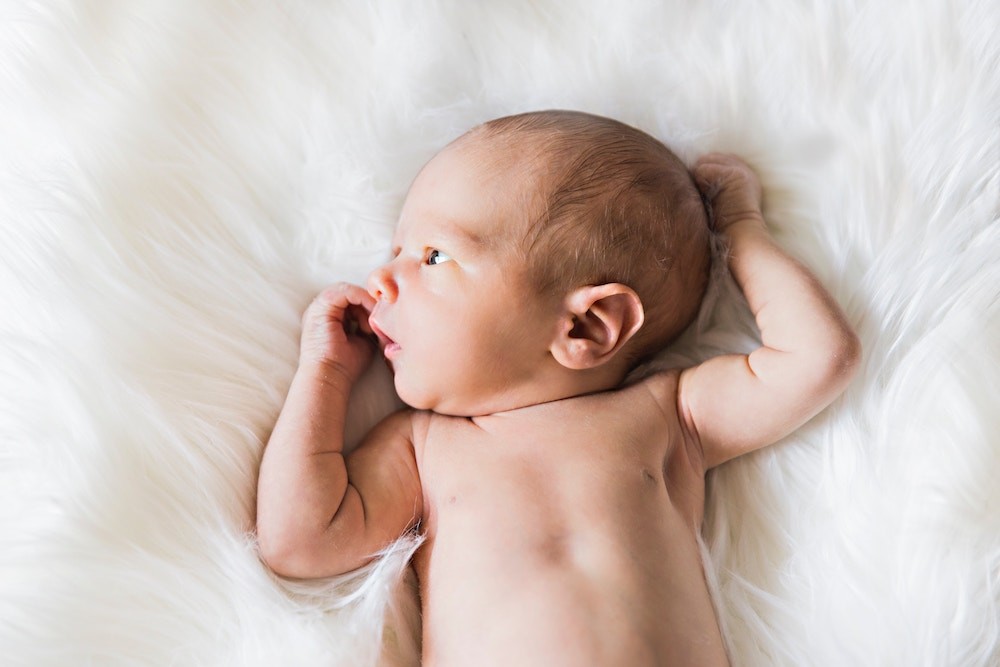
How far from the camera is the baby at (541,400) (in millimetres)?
1265

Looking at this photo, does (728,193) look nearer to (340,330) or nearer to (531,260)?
(531,260)

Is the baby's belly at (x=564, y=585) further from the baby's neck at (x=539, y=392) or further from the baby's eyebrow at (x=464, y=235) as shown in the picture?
the baby's eyebrow at (x=464, y=235)

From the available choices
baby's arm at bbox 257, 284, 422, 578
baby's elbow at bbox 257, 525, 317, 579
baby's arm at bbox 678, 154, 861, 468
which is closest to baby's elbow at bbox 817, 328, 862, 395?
baby's arm at bbox 678, 154, 861, 468

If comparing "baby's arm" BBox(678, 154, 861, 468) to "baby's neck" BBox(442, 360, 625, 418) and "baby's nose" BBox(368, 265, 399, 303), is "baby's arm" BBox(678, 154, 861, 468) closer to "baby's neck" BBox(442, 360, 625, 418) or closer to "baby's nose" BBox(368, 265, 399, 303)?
"baby's neck" BBox(442, 360, 625, 418)

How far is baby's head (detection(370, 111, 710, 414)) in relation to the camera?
131cm

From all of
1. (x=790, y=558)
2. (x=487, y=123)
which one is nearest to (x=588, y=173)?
(x=487, y=123)

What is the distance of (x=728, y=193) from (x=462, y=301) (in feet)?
1.45

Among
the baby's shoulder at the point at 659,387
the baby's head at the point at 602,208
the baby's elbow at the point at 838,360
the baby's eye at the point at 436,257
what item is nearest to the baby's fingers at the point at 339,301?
the baby's eye at the point at 436,257

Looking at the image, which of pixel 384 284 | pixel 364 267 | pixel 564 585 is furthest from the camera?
pixel 364 267

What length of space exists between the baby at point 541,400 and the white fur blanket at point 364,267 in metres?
0.06

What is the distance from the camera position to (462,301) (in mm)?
1321

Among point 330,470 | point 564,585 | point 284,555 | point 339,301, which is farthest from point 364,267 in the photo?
point 564,585

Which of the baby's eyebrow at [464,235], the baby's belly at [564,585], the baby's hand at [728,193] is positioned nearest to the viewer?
the baby's belly at [564,585]

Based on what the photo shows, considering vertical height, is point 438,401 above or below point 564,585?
above
